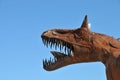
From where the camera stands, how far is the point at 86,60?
12359 millimetres

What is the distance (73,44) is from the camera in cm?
1264

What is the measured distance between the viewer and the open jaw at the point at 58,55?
1253 cm

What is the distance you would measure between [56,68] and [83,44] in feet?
3.56

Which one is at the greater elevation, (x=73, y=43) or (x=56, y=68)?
(x=73, y=43)

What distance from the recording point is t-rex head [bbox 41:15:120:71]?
1230 centimetres

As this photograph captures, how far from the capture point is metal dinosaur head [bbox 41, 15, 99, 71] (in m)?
12.4

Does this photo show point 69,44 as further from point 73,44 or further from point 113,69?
point 113,69

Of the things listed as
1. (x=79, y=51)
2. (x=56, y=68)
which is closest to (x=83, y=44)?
(x=79, y=51)

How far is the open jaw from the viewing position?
493 inches

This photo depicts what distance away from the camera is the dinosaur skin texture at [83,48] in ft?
39.4

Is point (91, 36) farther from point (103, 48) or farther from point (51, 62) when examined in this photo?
point (51, 62)

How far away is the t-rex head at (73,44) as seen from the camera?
12297 millimetres

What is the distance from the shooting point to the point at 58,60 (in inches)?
498

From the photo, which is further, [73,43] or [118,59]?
[73,43]
